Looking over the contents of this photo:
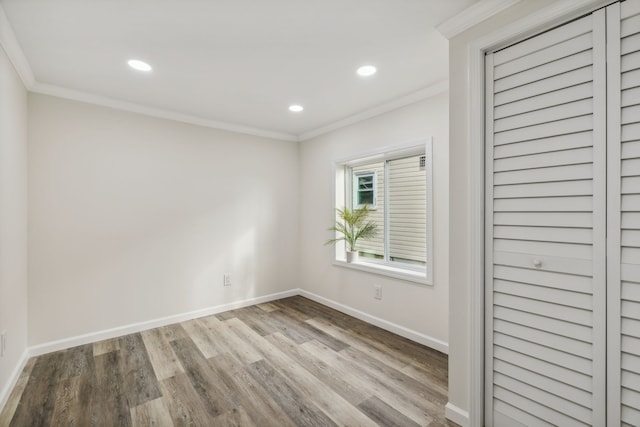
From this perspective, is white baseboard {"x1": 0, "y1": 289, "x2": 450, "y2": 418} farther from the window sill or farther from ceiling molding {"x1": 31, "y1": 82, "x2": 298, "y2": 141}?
ceiling molding {"x1": 31, "y1": 82, "x2": 298, "y2": 141}

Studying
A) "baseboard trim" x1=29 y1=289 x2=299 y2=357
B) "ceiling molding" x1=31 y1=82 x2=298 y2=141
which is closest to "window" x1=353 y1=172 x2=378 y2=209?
"ceiling molding" x1=31 y1=82 x2=298 y2=141

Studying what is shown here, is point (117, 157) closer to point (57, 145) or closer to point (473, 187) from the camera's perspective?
point (57, 145)

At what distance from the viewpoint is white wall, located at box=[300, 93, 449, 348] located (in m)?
2.58

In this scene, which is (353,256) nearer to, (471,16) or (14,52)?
(471,16)

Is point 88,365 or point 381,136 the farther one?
point 381,136

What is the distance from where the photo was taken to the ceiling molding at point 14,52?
66.6 inches

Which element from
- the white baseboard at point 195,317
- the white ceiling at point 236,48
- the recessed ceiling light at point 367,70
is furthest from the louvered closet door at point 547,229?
the recessed ceiling light at point 367,70

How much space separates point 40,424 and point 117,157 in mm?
2168

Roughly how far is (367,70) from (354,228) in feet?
5.87

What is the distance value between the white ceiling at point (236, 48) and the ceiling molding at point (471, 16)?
0.04m

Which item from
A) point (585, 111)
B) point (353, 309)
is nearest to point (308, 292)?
point (353, 309)

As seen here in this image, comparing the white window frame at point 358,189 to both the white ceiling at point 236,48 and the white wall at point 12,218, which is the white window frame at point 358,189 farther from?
the white wall at point 12,218

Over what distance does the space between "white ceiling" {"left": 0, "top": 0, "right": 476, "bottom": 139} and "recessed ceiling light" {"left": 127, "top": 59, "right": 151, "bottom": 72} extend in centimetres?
5

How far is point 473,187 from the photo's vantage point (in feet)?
5.28
